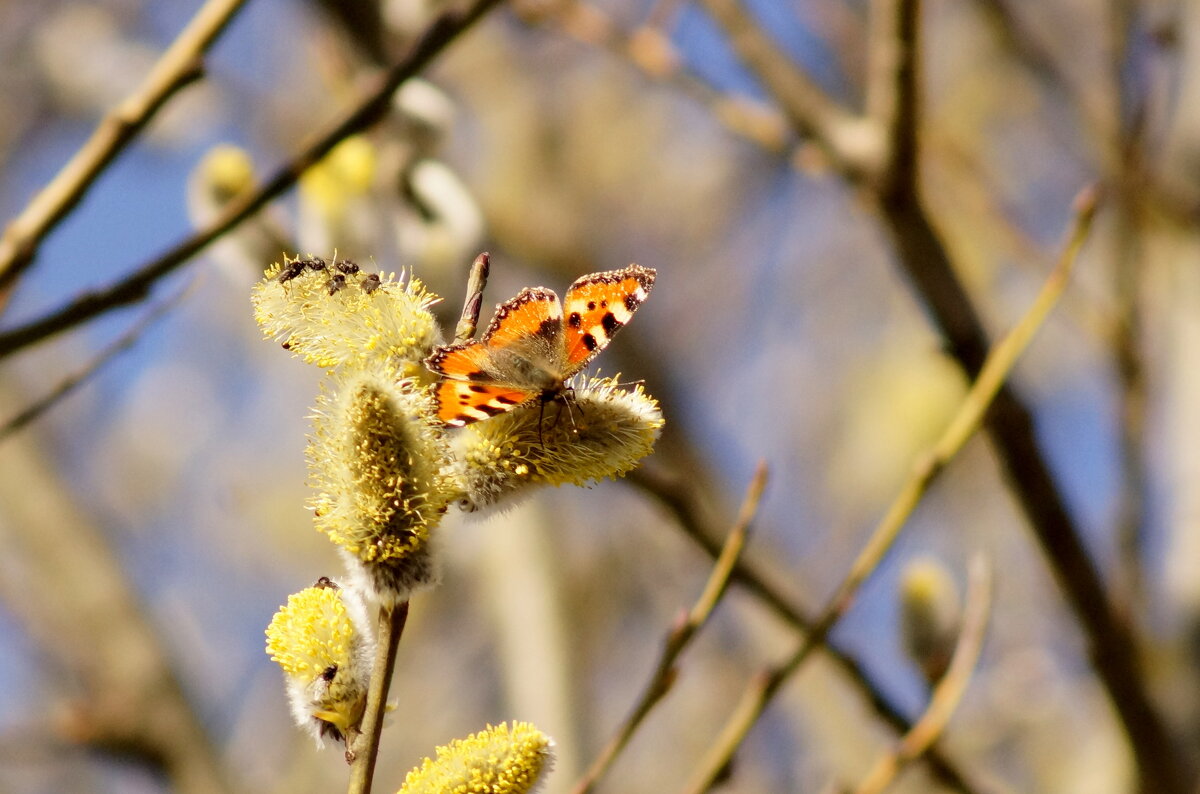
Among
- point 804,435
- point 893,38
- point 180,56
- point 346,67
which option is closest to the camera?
point 180,56

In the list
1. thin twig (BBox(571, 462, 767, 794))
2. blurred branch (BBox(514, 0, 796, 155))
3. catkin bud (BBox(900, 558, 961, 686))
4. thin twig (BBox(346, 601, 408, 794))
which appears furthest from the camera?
blurred branch (BBox(514, 0, 796, 155))

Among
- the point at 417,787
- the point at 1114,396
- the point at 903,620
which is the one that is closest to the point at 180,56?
the point at 417,787

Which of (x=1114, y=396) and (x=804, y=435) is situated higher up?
(x=804, y=435)

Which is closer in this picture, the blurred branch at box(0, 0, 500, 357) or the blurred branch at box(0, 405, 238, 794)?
the blurred branch at box(0, 0, 500, 357)

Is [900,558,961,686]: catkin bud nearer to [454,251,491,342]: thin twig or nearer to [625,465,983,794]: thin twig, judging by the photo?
[625,465,983,794]: thin twig

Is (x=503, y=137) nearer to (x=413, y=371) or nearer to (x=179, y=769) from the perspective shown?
(x=179, y=769)

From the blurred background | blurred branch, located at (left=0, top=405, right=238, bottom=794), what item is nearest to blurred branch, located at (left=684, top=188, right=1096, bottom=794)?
the blurred background
